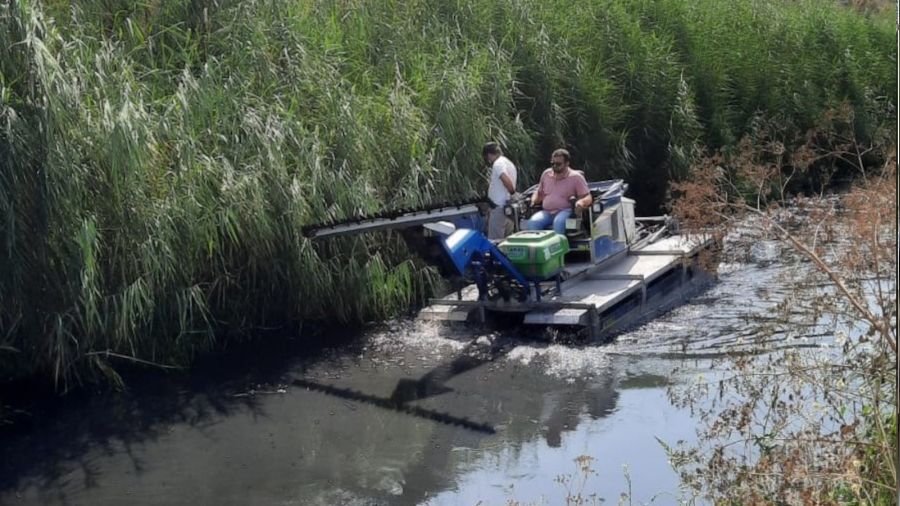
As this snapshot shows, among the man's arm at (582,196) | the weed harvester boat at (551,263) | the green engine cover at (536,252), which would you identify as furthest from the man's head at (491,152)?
the green engine cover at (536,252)

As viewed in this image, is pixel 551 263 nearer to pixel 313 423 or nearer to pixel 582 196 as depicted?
pixel 582 196

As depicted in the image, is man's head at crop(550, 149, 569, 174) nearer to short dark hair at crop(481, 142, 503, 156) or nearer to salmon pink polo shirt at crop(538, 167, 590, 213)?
salmon pink polo shirt at crop(538, 167, 590, 213)

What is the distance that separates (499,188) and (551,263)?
168 cm

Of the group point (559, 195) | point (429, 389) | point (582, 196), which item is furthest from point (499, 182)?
point (429, 389)

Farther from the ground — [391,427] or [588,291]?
[588,291]

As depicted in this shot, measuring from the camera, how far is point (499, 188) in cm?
1235

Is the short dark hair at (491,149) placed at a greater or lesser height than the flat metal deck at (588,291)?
greater

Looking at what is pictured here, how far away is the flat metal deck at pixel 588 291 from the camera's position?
34.9 ft

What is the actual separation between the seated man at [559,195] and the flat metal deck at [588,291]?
19.6 inches

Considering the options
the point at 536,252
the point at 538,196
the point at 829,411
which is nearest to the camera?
the point at 829,411

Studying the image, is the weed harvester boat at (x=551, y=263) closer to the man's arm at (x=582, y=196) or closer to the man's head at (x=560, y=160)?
the man's arm at (x=582, y=196)

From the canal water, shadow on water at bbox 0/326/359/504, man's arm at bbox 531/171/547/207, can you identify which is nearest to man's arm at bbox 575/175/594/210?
man's arm at bbox 531/171/547/207

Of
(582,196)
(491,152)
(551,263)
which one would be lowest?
(551,263)

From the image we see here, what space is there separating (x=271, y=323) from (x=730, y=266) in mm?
5442
